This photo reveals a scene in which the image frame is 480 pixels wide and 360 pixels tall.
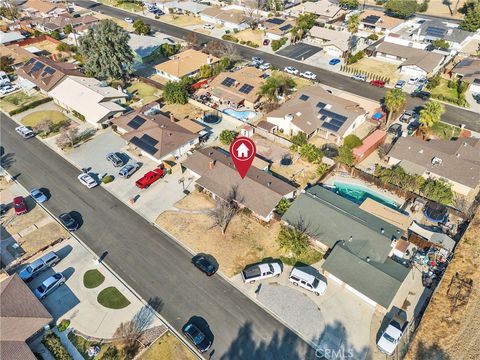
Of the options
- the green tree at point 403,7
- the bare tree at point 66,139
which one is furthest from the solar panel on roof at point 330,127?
the green tree at point 403,7

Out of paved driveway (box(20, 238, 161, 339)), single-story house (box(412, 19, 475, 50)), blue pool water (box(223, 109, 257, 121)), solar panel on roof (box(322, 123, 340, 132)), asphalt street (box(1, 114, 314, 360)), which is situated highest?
single-story house (box(412, 19, 475, 50))

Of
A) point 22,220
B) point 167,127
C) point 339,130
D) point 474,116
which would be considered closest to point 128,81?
point 167,127

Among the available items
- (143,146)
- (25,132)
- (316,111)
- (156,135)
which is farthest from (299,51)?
(25,132)

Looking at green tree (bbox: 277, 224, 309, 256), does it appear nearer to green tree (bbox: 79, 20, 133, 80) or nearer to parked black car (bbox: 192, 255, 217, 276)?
parked black car (bbox: 192, 255, 217, 276)

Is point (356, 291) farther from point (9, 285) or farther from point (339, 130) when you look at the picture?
point (9, 285)

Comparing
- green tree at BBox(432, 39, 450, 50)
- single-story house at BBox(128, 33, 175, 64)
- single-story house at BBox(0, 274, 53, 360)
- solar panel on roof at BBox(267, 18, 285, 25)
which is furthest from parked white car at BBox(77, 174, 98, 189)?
green tree at BBox(432, 39, 450, 50)

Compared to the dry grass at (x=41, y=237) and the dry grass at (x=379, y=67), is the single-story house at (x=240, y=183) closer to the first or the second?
the dry grass at (x=41, y=237)
